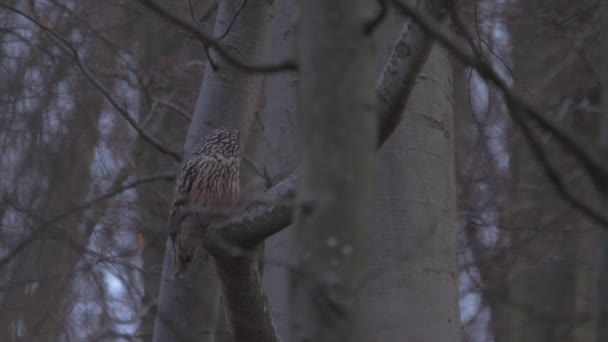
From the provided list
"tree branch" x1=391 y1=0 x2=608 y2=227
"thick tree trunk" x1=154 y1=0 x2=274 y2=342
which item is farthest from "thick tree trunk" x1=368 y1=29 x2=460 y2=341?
"tree branch" x1=391 y1=0 x2=608 y2=227

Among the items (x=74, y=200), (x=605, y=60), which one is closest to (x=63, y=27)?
(x=74, y=200)

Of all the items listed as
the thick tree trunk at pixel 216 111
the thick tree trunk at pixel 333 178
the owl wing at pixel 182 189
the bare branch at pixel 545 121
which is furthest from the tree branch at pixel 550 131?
the owl wing at pixel 182 189

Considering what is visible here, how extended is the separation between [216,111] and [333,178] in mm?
2723

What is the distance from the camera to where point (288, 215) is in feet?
9.78

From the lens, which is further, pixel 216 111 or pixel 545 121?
pixel 216 111

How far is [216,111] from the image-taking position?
434cm

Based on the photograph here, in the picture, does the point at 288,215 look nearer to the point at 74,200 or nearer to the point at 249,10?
the point at 249,10

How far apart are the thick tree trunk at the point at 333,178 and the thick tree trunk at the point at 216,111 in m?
2.43

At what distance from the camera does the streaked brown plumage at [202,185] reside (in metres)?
4.16

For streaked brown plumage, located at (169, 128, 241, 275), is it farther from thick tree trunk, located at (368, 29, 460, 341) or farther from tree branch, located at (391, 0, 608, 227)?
tree branch, located at (391, 0, 608, 227)

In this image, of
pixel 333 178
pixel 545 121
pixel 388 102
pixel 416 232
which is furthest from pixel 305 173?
pixel 416 232

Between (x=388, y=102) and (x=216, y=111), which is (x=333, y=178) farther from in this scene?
(x=216, y=111)

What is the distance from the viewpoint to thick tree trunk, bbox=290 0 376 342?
165 centimetres

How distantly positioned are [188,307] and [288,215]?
131 cm
